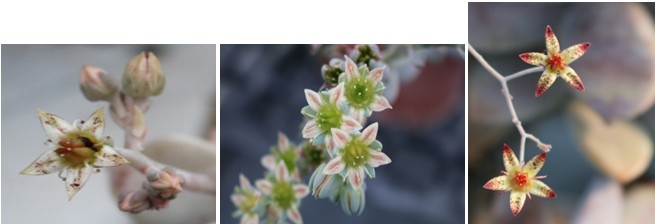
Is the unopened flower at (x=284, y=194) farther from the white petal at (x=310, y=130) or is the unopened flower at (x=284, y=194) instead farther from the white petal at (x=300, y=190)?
the white petal at (x=310, y=130)

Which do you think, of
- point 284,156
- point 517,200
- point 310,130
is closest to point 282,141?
point 284,156

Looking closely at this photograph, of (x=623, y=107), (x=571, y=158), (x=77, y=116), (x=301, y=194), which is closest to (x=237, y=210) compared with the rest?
(x=301, y=194)

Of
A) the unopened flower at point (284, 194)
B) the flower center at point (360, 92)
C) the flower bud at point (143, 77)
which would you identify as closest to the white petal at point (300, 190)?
the unopened flower at point (284, 194)

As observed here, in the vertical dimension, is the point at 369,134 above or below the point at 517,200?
above

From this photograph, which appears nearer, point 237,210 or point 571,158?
point 571,158

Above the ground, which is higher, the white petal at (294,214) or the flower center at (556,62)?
the flower center at (556,62)

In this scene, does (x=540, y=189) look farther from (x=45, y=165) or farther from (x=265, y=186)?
(x=45, y=165)

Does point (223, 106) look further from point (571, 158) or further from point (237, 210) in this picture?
point (571, 158)
